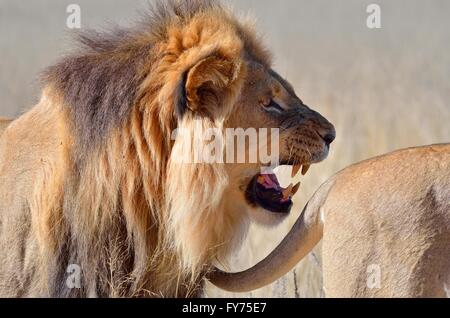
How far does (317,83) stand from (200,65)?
7205 millimetres

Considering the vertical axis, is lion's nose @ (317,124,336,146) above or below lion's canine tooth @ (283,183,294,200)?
above

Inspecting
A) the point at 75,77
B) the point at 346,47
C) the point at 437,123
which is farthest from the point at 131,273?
the point at 346,47

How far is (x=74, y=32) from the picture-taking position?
14.8ft

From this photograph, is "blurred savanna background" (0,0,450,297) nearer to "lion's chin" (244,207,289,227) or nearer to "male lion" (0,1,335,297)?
"male lion" (0,1,335,297)

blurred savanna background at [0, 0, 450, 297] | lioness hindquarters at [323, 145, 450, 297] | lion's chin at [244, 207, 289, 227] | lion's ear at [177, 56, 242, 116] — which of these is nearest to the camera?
lioness hindquarters at [323, 145, 450, 297]

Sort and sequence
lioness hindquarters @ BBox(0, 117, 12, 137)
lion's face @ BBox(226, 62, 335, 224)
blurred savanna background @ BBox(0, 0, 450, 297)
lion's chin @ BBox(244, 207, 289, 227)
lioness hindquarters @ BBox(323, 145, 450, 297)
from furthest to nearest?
blurred savanna background @ BBox(0, 0, 450, 297) → lioness hindquarters @ BBox(0, 117, 12, 137) → lion's chin @ BBox(244, 207, 289, 227) → lion's face @ BBox(226, 62, 335, 224) → lioness hindquarters @ BBox(323, 145, 450, 297)

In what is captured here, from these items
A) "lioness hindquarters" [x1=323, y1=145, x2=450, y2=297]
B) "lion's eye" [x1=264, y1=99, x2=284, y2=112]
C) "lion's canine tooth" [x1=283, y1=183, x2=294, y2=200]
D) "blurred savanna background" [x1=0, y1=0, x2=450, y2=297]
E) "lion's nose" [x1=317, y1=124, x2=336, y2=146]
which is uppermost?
"blurred savanna background" [x1=0, y1=0, x2=450, y2=297]

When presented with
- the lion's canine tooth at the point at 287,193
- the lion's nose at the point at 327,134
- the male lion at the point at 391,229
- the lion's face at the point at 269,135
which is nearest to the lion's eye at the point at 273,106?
the lion's face at the point at 269,135

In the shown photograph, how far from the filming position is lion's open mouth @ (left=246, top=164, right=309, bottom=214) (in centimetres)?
434

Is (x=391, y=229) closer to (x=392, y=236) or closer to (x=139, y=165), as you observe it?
(x=392, y=236)

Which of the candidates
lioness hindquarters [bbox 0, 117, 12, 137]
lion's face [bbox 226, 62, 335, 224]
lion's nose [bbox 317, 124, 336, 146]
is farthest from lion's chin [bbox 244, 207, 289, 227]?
lioness hindquarters [bbox 0, 117, 12, 137]

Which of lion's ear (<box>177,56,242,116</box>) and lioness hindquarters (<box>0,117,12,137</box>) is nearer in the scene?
lion's ear (<box>177,56,242,116</box>)

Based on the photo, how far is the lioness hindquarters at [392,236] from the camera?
143 inches

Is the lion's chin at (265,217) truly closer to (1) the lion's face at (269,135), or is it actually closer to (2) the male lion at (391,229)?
(1) the lion's face at (269,135)
